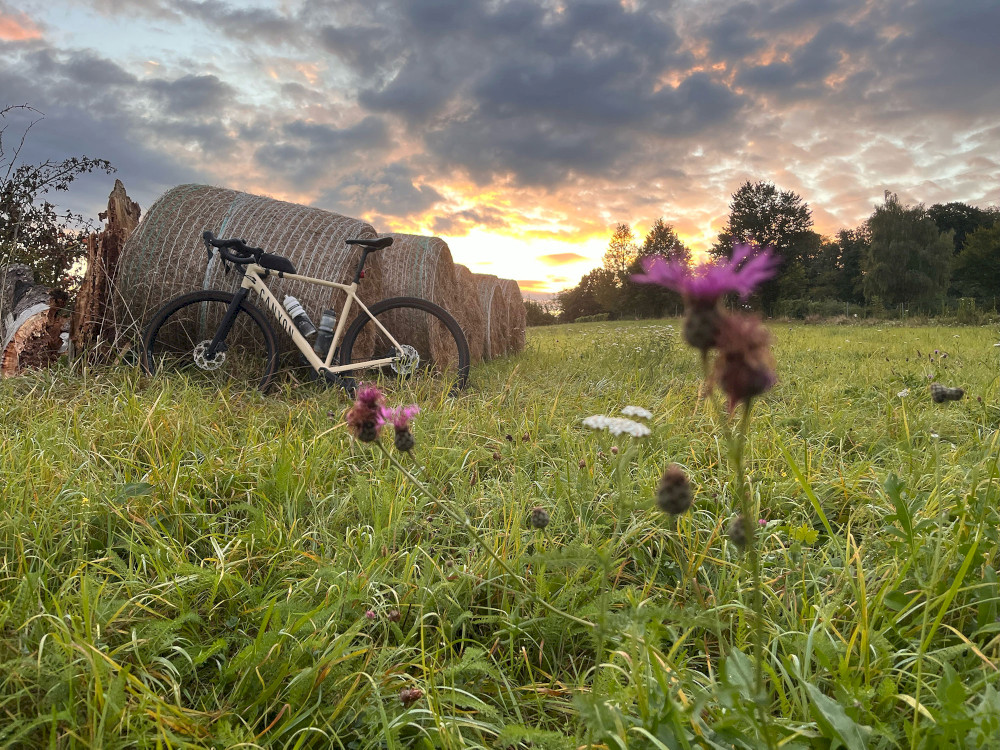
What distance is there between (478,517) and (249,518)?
0.81 m

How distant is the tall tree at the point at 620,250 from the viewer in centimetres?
4459

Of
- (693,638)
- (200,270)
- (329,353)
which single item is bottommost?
(693,638)

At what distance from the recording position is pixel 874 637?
47.7 inches

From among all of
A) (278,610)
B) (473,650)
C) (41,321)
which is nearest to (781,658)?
(473,650)

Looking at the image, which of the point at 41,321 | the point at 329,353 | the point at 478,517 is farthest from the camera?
the point at 41,321

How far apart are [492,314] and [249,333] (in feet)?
13.6

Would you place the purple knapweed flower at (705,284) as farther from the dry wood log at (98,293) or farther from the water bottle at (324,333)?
the dry wood log at (98,293)

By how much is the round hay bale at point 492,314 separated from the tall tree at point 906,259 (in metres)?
35.0

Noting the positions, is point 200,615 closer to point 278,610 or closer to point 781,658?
point 278,610

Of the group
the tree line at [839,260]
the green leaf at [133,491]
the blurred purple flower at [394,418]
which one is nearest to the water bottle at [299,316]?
Result: the green leaf at [133,491]

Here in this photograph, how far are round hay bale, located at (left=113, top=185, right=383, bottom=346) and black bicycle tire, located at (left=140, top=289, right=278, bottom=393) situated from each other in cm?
22

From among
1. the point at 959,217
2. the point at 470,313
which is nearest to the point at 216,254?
the point at 470,313

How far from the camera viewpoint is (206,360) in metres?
4.14

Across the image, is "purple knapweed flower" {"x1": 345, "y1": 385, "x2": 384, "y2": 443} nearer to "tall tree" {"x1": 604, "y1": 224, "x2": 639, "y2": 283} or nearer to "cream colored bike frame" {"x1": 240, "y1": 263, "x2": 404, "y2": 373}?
"cream colored bike frame" {"x1": 240, "y1": 263, "x2": 404, "y2": 373}
